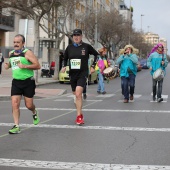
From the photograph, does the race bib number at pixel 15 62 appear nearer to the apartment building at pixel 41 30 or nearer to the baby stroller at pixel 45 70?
the apartment building at pixel 41 30

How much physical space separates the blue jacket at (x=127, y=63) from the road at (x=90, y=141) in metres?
2.34

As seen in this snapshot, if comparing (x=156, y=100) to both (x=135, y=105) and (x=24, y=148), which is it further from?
(x=24, y=148)

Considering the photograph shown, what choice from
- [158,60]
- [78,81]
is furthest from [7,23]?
[78,81]

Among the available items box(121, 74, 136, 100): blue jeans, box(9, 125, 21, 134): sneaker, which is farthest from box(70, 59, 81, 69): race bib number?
box(121, 74, 136, 100): blue jeans

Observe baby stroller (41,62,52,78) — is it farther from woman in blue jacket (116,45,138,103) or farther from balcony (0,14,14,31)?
woman in blue jacket (116,45,138,103)

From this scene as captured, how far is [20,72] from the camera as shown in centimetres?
814

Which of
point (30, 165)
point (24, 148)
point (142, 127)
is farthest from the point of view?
point (142, 127)

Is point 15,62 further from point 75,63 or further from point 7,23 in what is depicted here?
point 7,23

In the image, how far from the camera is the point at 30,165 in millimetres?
5660

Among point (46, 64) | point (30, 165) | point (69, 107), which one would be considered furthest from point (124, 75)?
point (46, 64)

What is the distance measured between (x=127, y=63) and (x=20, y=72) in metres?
6.37

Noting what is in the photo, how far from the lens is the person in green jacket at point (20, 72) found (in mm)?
8016

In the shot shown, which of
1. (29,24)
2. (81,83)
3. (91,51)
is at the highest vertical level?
(29,24)

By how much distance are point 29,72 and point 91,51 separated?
1851mm
